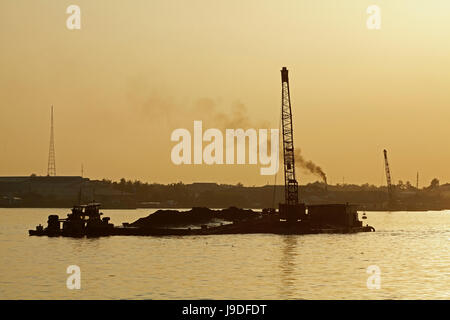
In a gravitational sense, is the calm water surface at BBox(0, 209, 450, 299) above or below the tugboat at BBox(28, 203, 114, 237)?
below

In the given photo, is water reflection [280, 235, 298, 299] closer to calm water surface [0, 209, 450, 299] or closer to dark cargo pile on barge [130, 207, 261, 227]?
calm water surface [0, 209, 450, 299]

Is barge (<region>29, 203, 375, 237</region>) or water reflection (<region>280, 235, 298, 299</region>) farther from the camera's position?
barge (<region>29, 203, 375, 237</region>)

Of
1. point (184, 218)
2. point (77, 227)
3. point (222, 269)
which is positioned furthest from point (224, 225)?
point (222, 269)

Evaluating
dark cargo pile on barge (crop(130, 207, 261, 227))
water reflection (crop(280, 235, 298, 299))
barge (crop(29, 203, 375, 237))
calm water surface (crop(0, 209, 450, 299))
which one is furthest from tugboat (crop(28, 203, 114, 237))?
water reflection (crop(280, 235, 298, 299))

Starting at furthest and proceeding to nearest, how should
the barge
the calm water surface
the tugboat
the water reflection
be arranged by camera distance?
1. the barge
2. the tugboat
3. the water reflection
4. the calm water surface

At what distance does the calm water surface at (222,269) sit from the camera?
53.8 m

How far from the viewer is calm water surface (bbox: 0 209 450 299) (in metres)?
53.8

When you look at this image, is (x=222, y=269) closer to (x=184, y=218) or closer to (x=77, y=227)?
(x=77, y=227)

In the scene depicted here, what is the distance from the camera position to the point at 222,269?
2820 inches

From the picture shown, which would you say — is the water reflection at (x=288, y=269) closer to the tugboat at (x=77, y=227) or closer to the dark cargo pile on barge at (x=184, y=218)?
the tugboat at (x=77, y=227)

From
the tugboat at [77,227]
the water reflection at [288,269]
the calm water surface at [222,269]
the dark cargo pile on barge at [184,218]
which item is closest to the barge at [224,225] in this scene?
the tugboat at [77,227]
